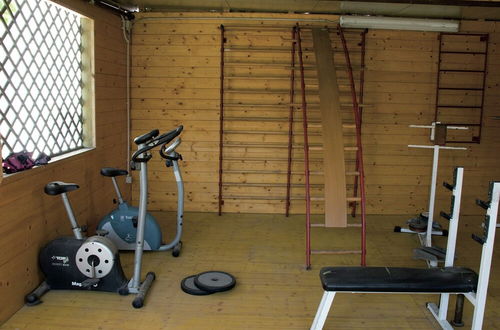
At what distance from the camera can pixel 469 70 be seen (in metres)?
5.23

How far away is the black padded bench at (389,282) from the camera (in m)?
2.58

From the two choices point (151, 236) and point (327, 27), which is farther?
point (327, 27)

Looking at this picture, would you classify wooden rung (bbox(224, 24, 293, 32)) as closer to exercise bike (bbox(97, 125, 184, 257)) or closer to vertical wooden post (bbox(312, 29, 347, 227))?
vertical wooden post (bbox(312, 29, 347, 227))

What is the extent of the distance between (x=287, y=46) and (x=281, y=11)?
1.26ft

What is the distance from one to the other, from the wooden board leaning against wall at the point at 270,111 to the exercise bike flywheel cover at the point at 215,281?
1935 mm

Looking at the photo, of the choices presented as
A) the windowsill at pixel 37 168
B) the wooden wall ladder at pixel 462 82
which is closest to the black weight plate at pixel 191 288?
the windowsill at pixel 37 168

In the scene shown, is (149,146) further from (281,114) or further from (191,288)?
(281,114)

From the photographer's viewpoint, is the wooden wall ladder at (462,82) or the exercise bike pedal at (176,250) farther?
the wooden wall ladder at (462,82)

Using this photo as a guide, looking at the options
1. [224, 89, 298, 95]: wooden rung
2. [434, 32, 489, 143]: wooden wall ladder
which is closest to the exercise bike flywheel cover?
[224, 89, 298, 95]: wooden rung

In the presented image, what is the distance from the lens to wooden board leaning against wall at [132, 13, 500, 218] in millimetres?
5203

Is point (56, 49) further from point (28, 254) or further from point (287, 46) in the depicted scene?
point (287, 46)

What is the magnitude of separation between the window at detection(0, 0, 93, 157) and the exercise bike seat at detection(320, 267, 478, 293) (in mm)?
2235

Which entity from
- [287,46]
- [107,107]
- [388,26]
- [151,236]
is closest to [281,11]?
[287,46]

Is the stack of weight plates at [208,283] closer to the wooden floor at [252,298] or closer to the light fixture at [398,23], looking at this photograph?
the wooden floor at [252,298]
